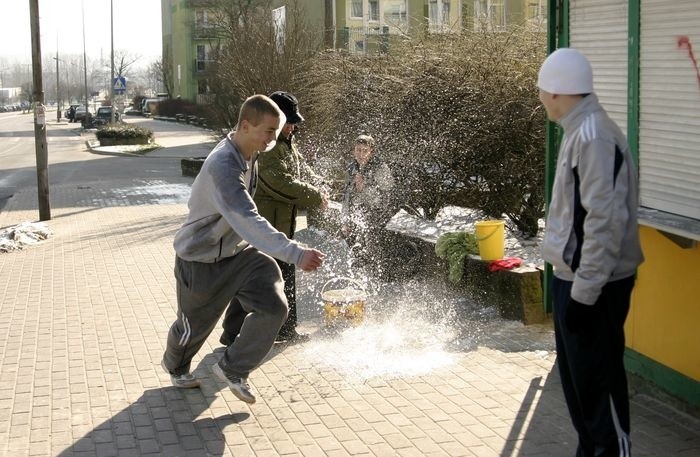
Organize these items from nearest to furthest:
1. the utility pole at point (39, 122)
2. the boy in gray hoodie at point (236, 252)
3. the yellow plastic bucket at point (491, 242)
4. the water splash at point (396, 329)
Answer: the boy in gray hoodie at point (236, 252) < the water splash at point (396, 329) < the yellow plastic bucket at point (491, 242) < the utility pole at point (39, 122)

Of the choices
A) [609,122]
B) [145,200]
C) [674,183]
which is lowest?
[145,200]

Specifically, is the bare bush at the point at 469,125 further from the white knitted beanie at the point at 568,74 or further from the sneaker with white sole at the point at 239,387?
the white knitted beanie at the point at 568,74

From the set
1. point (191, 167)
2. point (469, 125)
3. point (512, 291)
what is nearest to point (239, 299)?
point (512, 291)

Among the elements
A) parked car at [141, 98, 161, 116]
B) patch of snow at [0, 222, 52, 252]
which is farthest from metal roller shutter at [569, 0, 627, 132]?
parked car at [141, 98, 161, 116]

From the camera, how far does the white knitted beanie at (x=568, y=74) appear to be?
171 inches

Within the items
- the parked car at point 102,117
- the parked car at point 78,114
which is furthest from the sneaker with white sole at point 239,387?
the parked car at point 78,114

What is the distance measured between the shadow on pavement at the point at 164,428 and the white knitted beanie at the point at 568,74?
Answer: 8.23ft

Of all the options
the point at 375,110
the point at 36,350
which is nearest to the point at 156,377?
the point at 36,350

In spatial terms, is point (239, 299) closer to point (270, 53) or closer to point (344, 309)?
point (344, 309)

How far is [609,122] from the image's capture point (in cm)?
432

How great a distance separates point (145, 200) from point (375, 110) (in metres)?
9.86

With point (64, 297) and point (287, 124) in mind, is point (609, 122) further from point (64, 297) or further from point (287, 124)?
point (64, 297)

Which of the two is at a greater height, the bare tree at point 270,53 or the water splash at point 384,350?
the bare tree at point 270,53

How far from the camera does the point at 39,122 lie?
57.4 ft
